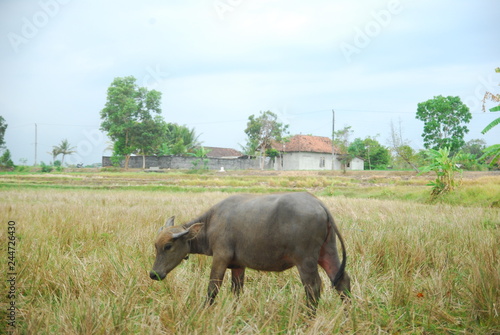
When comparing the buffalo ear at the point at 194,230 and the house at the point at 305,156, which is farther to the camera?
the house at the point at 305,156

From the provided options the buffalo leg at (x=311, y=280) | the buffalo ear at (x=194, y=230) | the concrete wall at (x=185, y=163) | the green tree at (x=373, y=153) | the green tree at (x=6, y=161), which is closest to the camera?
the buffalo leg at (x=311, y=280)

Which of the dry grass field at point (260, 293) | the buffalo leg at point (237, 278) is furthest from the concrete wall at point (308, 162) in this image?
the buffalo leg at point (237, 278)

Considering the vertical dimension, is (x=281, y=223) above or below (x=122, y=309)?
above

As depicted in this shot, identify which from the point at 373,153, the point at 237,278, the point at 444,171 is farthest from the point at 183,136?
the point at 237,278

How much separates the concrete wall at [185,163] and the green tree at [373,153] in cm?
1240

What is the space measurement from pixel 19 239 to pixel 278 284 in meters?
3.80

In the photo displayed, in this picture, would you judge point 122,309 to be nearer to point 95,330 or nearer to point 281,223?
point 95,330

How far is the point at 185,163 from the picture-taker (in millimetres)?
46781

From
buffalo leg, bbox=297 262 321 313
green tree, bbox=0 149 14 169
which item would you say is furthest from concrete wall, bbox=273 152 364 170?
buffalo leg, bbox=297 262 321 313

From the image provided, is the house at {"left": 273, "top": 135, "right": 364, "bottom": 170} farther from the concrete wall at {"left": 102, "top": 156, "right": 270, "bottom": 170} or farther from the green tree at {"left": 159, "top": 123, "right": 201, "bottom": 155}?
the green tree at {"left": 159, "top": 123, "right": 201, "bottom": 155}

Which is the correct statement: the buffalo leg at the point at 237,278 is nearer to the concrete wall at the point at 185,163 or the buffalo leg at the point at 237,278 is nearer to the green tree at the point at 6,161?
the concrete wall at the point at 185,163

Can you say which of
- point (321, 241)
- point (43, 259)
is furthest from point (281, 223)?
point (43, 259)

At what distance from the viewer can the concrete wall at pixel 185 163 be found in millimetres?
46719

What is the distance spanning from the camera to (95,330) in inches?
101
